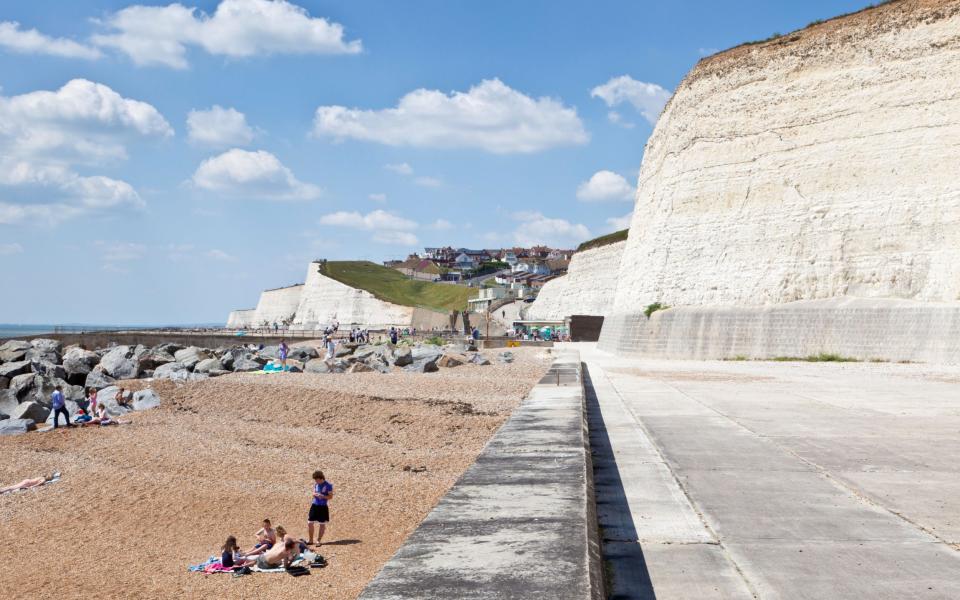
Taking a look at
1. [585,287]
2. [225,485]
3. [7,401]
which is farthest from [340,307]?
[225,485]

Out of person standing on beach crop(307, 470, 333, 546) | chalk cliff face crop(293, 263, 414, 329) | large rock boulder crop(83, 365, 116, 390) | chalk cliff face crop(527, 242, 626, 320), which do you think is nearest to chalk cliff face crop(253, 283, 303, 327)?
chalk cliff face crop(293, 263, 414, 329)

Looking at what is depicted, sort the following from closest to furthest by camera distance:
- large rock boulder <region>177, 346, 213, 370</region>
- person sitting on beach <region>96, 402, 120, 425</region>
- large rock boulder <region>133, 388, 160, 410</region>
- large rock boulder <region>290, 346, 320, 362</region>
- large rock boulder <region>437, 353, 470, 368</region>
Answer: person sitting on beach <region>96, 402, 120, 425</region>, large rock boulder <region>133, 388, 160, 410</region>, large rock boulder <region>437, 353, 470, 368</region>, large rock boulder <region>177, 346, 213, 370</region>, large rock boulder <region>290, 346, 320, 362</region>

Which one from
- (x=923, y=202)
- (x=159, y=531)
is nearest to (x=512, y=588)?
(x=159, y=531)

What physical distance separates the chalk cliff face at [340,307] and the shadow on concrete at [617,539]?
103 m

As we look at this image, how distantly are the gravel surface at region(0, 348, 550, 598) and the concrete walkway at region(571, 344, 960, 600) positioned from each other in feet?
8.96

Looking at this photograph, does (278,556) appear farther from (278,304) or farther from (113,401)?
(278,304)

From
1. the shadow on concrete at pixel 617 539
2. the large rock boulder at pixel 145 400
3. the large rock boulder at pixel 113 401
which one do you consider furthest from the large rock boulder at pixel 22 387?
the shadow on concrete at pixel 617 539

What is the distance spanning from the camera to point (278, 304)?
533 feet

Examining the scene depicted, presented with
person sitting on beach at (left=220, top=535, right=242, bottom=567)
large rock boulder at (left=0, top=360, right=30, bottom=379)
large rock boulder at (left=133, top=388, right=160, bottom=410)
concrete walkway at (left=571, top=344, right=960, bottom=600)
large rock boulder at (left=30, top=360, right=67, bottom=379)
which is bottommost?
large rock boulder at (left=30, top=360, right=67, bottom=379)

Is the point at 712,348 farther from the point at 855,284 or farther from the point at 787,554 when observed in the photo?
the point at 787,554

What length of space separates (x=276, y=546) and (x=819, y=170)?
3152 cm

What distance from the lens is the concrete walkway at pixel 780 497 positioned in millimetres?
4863

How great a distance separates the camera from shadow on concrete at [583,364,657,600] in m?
4.75

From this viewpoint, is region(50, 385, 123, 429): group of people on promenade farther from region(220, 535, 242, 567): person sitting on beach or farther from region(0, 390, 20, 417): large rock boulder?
region(220, 535, 242, 567): person sitting on beach
